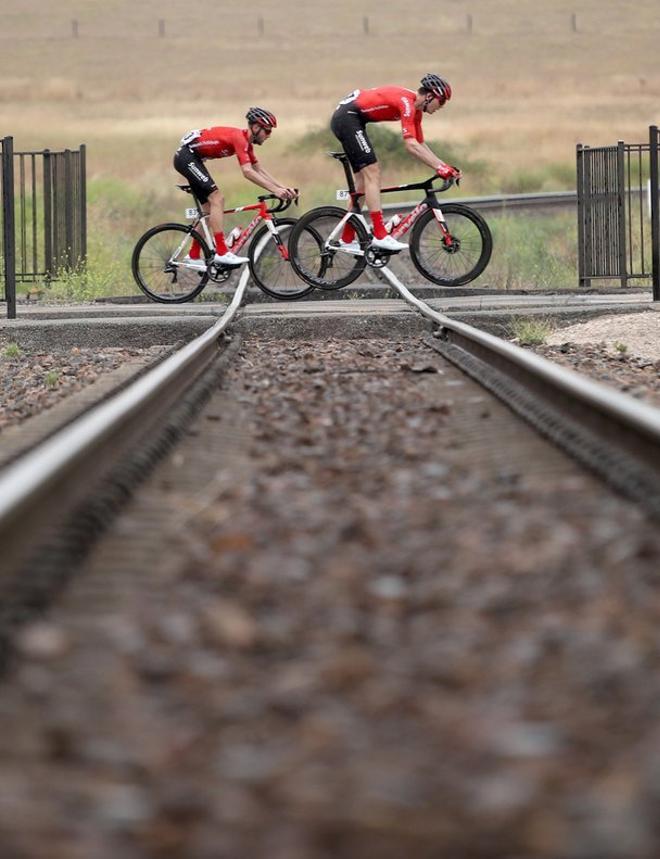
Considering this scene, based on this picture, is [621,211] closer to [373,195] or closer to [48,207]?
[373,195]

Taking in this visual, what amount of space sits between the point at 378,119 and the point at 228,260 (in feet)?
6.10

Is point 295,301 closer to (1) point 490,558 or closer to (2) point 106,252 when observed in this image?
(2) point 106,252

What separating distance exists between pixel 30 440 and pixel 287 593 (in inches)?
109

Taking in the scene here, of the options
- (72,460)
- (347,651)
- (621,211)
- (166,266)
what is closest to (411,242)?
(166,266)

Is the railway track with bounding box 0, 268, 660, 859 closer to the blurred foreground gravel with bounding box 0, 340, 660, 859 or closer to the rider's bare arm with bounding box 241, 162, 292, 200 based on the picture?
the blurred foreground gravel with bounding box 0, 340, 660, 859

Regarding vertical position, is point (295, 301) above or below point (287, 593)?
above

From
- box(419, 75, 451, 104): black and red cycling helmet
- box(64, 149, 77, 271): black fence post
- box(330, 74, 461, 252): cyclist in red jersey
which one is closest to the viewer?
box(419, 75, 451, 104): black and red cycling helmet

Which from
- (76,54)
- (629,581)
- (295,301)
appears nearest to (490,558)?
(629,581)

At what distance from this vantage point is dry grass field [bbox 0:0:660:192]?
74100 mm

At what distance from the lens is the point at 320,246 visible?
14.8 metres

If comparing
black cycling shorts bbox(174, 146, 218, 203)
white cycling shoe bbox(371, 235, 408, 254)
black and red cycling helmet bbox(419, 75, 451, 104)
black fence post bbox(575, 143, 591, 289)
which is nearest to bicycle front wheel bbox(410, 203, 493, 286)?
white cycling shoe bbox(371, 235, 408, 254)

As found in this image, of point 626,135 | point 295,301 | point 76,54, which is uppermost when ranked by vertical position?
point 76,54

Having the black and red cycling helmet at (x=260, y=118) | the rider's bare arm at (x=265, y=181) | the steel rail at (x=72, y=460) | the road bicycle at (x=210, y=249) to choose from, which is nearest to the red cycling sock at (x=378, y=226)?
the road bicycle at (x=210, y=249)

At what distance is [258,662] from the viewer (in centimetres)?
306
